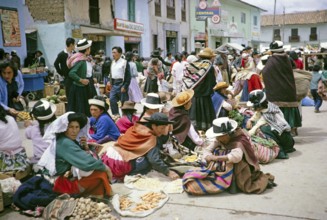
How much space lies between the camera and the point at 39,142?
489cm

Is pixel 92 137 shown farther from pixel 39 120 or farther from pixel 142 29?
pixel 142 29

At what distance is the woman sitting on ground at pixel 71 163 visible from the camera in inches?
157

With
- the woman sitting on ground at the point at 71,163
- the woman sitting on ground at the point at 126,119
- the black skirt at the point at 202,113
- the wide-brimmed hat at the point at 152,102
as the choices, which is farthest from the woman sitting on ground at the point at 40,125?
the black skirt at the point at 202,113

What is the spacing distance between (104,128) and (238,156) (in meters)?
2.30

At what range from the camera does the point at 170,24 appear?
87.6 ft

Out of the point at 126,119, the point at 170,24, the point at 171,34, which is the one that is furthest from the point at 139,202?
the point at 171,34

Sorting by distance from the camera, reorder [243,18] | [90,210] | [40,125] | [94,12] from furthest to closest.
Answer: [243,18], [94,12], [40,125], [90,210]

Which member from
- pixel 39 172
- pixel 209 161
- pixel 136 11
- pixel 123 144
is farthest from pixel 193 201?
pixel 136 11

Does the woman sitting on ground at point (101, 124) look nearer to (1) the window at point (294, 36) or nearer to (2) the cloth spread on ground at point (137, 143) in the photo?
(2) the cloth spread on ground at point (137, 143)

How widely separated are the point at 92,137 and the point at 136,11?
741 inches

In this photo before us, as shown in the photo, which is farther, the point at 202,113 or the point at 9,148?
the point at 202,113

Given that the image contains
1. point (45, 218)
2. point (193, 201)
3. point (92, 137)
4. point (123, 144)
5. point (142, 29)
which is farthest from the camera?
point (142, 29)

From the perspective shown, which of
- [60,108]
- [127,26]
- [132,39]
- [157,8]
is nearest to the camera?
[60,108]

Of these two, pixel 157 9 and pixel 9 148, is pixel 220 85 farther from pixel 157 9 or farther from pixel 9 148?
pixel 157 9
